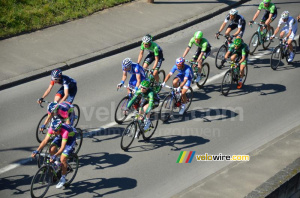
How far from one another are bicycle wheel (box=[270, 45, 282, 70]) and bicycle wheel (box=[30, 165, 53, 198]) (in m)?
10.6

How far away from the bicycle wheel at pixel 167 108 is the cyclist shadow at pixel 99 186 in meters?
3.34

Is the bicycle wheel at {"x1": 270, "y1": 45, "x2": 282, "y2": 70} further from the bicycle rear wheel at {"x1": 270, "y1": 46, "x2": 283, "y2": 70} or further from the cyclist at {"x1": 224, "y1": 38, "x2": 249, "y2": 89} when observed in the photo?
the cyclist at {"x1": 224, "y1": 38, "x2": 249, "y2": 89}

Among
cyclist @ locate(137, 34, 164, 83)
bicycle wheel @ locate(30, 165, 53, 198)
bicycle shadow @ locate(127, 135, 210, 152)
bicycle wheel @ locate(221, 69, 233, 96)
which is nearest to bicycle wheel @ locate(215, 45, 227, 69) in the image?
bicycle wheel @ locate(221, 69, 233, 96)

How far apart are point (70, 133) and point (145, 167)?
243cm

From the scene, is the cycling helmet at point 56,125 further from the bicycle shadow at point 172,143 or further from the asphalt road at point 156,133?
the bicycle shadow at point 172,143

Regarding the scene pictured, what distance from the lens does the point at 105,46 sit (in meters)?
18.9

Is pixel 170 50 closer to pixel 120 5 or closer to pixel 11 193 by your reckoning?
pixel 120 5

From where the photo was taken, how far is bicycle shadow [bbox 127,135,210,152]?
13.5 meters

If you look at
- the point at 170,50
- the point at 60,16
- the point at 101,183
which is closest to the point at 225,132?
the point at 101,183

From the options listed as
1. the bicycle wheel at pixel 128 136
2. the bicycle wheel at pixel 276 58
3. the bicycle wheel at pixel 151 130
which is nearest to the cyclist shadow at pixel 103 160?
the bicycle wheel at pixel 128 136

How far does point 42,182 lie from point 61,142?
3.43 feet

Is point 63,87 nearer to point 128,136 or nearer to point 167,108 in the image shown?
point 128,136

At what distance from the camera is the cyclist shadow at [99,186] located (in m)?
11.5

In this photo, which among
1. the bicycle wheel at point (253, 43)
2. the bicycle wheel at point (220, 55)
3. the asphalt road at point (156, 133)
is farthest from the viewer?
the bicycle wheel at point (253, 43)
